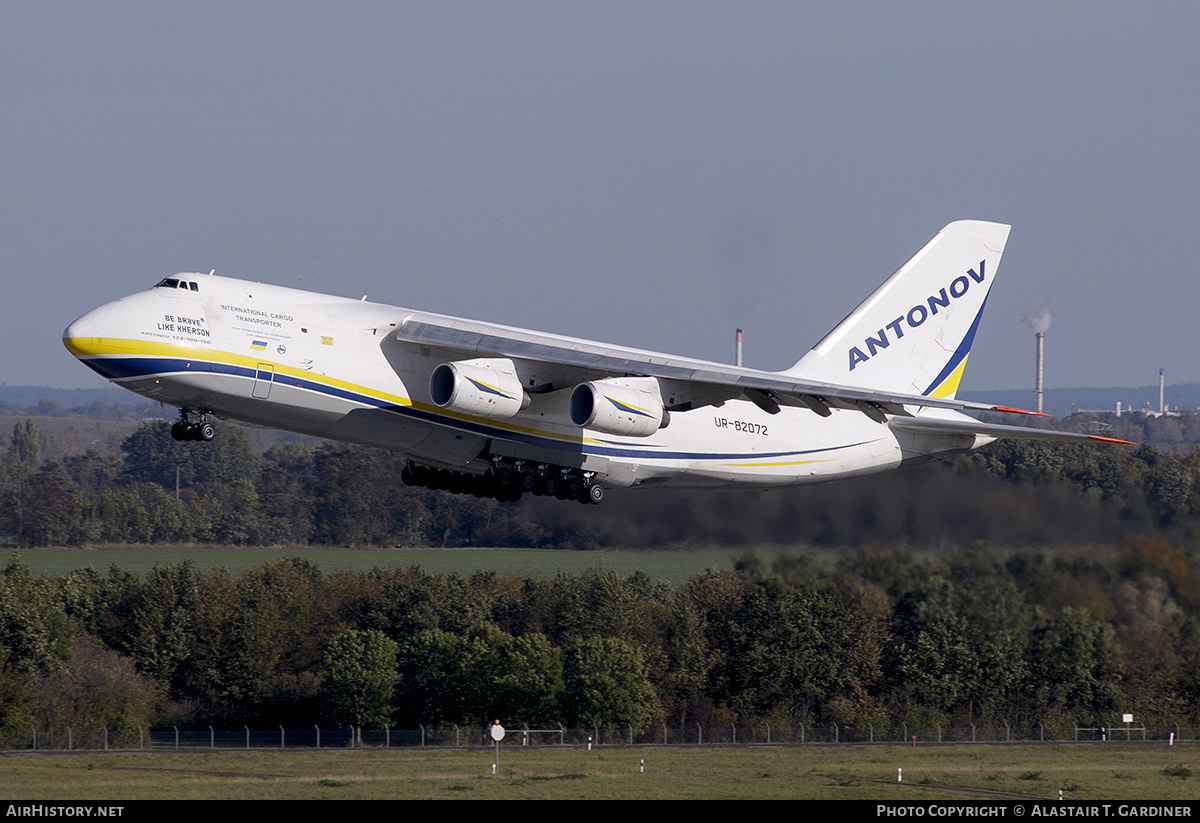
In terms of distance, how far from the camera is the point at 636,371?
774 inches

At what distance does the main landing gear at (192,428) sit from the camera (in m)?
19.0

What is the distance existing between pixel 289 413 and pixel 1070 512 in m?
11.0

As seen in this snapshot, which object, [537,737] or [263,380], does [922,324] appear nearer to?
[263,380]

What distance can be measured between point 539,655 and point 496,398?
78.0 ft

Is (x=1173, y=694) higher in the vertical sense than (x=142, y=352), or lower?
lower

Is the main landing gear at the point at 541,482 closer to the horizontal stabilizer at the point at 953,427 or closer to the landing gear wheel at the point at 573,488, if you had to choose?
the landing gear wheel at the point at 573,488

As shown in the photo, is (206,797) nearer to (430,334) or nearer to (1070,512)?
(430,334)

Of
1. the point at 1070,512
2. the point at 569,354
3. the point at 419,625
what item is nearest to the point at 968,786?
the point at 1070,512

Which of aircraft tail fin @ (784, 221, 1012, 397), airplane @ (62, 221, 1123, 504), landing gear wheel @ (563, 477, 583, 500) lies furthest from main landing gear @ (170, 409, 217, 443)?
aircraft tail fin @ (784, 221, 1012, 397)

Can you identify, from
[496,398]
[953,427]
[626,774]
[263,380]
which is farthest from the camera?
[626,774]

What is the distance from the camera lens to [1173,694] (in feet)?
102

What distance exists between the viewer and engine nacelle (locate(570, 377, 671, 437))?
771 inches

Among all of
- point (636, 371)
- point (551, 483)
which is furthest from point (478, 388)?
point (551, 483)

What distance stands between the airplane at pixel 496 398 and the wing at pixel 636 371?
32mm
